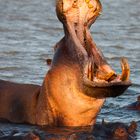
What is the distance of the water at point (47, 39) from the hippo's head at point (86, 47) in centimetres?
117

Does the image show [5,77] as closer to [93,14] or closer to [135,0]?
[93,14]

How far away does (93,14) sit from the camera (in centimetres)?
733

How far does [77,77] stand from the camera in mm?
7141

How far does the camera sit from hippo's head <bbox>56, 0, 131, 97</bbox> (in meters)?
7.04

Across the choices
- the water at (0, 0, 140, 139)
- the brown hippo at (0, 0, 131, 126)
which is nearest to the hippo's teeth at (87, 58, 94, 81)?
the brown hippo at (0, 0, 131, 126)

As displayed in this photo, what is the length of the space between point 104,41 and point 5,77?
4083mm

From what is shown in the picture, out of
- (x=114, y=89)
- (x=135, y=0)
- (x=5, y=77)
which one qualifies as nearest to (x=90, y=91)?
(x=114, y=89)

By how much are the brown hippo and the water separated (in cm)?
113

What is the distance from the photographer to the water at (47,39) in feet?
36.2

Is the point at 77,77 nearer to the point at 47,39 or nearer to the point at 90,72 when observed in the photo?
the point at 90,72

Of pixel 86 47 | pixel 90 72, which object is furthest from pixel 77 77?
pixel 86 47

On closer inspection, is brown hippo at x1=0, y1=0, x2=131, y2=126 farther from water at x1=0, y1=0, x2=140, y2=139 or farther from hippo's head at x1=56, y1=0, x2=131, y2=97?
water at x1=0, y1=0, x2=140, y2=139

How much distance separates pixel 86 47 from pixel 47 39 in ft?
26.0

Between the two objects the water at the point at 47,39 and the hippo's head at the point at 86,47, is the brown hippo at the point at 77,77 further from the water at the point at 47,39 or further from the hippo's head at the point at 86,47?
the water at the point at 47,39
